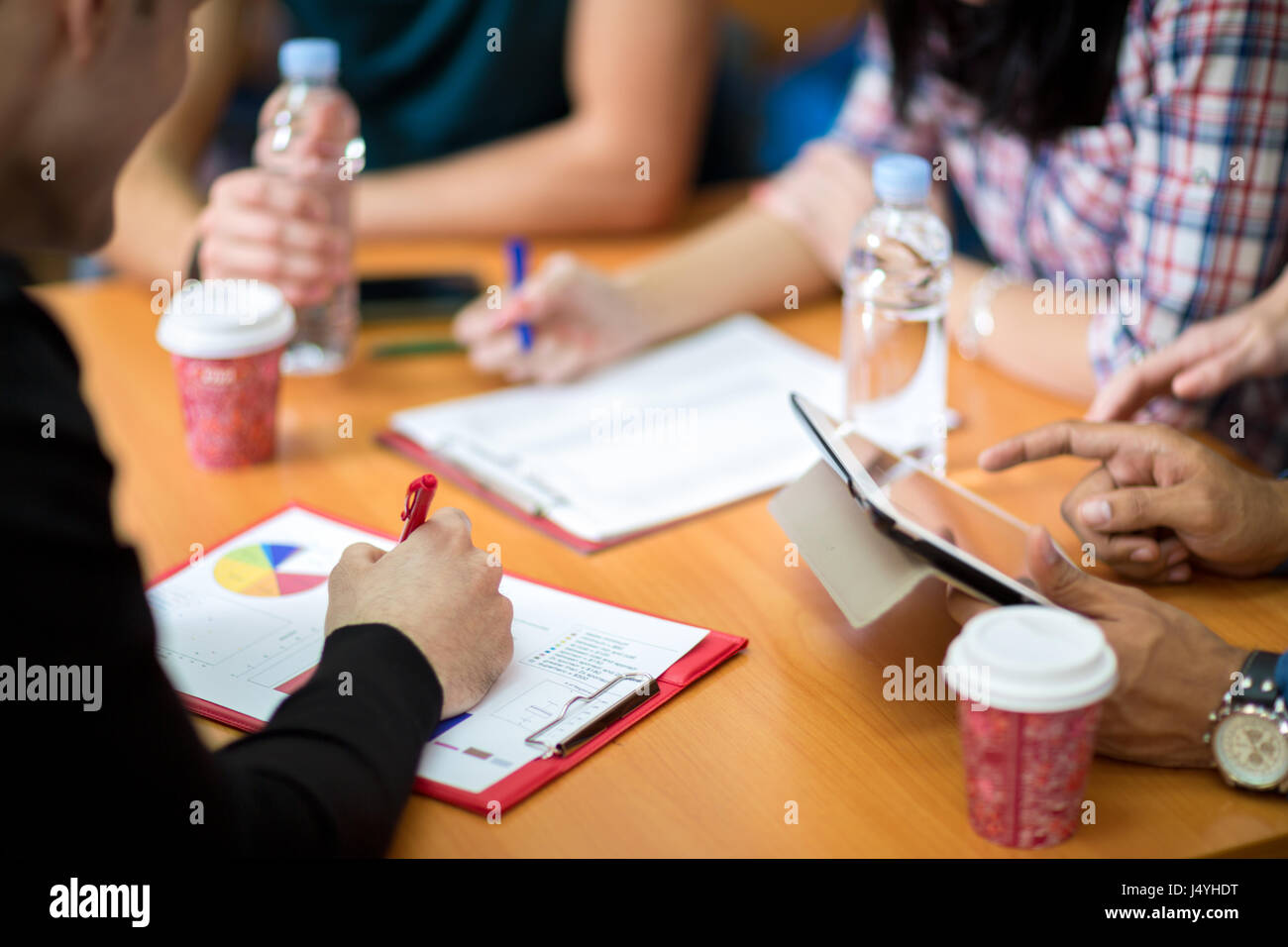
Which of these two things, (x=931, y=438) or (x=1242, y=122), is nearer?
(x=1242, y=122)

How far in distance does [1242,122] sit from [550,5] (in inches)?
41.6

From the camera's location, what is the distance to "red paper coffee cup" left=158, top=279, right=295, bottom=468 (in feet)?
3.63

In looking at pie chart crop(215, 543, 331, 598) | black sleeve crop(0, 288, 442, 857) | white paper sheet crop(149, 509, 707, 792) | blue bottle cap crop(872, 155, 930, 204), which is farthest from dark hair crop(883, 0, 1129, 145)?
black sleeve crop(0, 288, 442, 857)

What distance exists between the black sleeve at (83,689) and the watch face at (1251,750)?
1.69ft

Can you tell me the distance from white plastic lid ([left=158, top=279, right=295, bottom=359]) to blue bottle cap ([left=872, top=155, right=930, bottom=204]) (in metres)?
0.55

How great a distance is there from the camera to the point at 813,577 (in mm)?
993

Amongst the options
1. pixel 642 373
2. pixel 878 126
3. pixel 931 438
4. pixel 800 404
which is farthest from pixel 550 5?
pixel 800 404

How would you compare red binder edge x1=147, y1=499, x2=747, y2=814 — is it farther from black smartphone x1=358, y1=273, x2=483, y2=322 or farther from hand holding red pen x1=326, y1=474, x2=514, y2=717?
black smartphone x1=358, y1=273, x2=483, y2=322

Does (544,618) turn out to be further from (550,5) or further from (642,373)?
(550,5)

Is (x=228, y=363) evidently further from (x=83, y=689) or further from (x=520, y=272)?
(x=83, y=689)

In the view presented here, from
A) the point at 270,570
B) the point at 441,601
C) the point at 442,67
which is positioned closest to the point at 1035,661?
the point at 441,601

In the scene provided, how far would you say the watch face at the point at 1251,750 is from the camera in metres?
0.74

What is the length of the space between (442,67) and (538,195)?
35 cm

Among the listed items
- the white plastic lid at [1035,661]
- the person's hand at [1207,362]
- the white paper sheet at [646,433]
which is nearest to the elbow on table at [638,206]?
the white paper sheet at [646,433]
